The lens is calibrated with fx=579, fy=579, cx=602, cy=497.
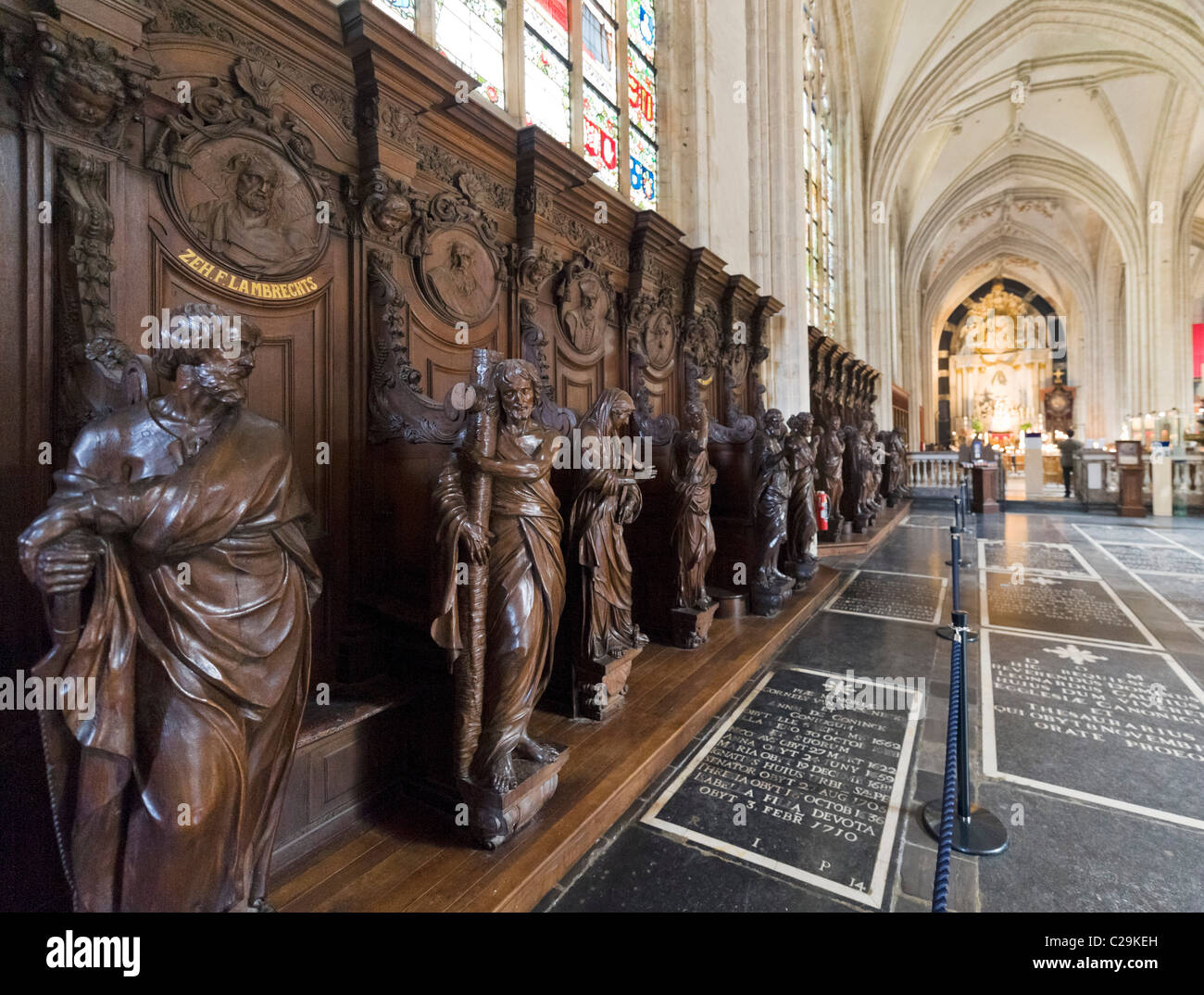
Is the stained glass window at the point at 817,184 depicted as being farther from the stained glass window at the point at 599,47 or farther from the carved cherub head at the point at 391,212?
the carved cherub head at the point at 391,212

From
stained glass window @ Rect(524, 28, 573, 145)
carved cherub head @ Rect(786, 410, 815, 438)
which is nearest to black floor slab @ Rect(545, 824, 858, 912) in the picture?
carved cherub head @ Rect(786, 410, 815, 438)

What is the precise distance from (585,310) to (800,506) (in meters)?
2.85

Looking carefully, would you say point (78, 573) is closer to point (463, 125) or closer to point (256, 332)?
point (256, 332)

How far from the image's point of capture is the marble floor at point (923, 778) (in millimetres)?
1953

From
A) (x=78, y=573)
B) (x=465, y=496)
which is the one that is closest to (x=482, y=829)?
(x=465, y=496)

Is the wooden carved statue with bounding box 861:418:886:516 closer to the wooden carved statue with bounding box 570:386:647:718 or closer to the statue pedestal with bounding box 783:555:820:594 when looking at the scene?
the statue pedestal with bounding box 783:555:820:594

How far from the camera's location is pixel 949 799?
1572 mm

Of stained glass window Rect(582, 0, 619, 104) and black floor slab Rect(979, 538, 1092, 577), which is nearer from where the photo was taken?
stained glass window Rect(582, 0, 619, 104)

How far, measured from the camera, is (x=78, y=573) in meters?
1.24

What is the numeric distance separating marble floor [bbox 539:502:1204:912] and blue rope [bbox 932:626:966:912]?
0.38 metres

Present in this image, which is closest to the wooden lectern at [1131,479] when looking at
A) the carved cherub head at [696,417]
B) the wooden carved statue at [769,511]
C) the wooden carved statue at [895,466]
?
the wooden carved statue at [895,466]

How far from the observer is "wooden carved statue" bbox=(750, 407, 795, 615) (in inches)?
188

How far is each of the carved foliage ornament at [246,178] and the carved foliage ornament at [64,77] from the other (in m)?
0.24

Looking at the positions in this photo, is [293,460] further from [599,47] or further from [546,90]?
[599,47]
